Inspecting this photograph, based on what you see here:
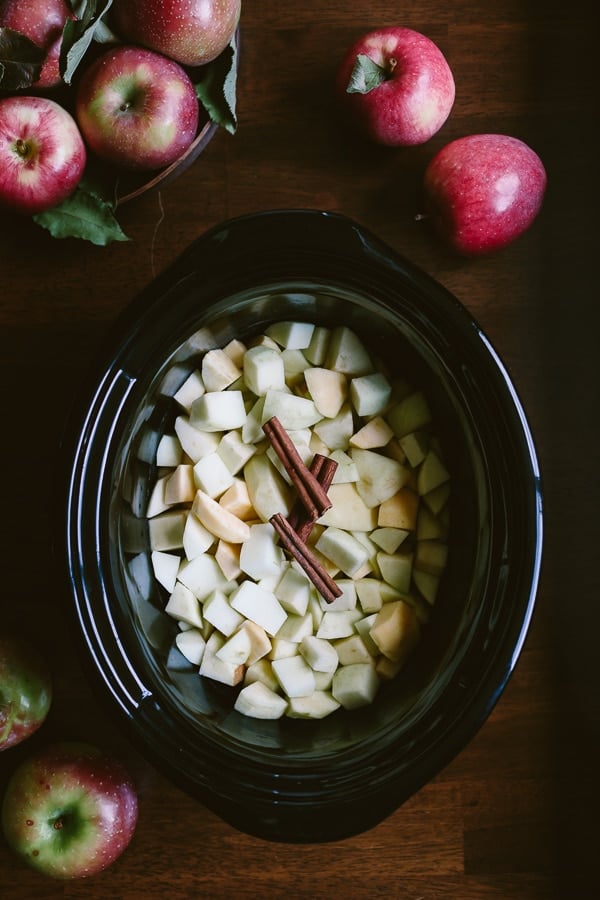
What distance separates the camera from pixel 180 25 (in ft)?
2.59

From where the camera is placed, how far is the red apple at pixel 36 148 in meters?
0.80

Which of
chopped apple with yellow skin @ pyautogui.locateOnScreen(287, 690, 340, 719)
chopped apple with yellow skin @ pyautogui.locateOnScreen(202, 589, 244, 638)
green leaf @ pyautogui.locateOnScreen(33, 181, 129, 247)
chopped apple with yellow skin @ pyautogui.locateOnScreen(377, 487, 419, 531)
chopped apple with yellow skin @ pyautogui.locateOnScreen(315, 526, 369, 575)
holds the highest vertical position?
green leaf @ pyautogui.locateOnScreen(33, 181, 129, 247)

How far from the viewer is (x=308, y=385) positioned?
818 mm

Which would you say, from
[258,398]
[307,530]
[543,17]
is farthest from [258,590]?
[543,17]

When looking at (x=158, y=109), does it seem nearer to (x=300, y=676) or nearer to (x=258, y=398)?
(x=258, y=398)

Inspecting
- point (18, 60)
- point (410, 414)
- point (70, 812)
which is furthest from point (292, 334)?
point (70, 812)

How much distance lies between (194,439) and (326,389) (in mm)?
129

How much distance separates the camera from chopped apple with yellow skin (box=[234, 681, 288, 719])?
Answer: 816 mm

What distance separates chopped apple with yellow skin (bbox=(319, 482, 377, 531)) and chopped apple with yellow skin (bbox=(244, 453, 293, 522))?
4 cm

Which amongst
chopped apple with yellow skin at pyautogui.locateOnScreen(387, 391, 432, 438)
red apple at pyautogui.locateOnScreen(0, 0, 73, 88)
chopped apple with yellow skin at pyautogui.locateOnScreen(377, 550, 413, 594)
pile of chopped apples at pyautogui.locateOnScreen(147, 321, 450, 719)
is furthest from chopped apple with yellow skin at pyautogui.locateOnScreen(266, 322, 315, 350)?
red apple at pyautogui.locateOnScreen(0, 0, 73, 88)

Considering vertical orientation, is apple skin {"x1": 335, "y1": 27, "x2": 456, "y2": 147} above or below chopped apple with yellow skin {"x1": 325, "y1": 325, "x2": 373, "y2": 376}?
above

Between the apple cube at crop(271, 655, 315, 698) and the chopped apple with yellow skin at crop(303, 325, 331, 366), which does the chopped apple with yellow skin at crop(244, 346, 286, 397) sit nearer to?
the chopped apple with yellow skin at crop(303, 325, 331, 366)

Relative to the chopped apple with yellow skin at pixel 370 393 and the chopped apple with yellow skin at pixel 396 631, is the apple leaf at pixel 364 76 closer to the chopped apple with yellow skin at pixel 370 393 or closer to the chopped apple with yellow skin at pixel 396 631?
the chopped apple with yellow skin at pixel 370 393

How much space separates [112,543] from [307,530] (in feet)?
0.57
